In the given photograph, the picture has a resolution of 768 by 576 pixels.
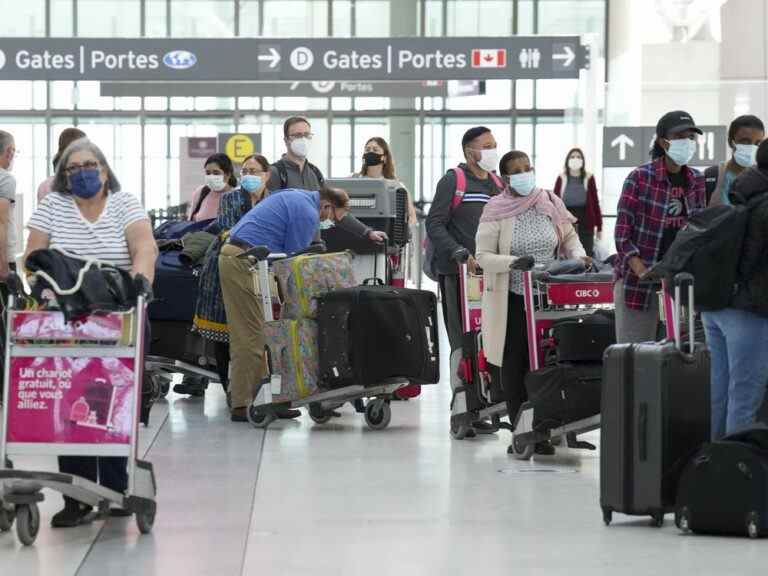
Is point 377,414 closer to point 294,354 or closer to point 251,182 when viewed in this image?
point 294,354

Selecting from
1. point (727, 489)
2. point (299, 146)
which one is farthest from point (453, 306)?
point (727, 489)

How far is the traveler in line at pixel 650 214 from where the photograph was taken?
7891mm

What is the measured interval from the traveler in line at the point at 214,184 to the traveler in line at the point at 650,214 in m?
4.91

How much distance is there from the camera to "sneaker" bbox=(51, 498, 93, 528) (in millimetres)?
6715

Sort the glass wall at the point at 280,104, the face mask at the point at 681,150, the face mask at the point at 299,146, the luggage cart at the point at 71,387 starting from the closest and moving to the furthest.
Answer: the luggage cart at the point at 71,387
the face mask at the point at 681,150
the face mask at the point at 299,146
the glass wall at the point at 280,104

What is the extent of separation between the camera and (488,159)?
32.1 ft

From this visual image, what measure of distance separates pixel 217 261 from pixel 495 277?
255 centimetres

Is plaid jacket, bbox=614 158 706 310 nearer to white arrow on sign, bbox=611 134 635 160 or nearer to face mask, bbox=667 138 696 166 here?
face mask, bbox=667 138 696 166

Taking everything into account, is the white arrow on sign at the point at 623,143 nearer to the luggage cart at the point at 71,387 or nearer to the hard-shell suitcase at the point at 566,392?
the hard-shell suitcase at the point at 566,392

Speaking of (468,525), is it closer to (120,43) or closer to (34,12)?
(120,43)

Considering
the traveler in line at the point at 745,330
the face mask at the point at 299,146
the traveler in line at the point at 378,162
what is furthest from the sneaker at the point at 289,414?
the traveler in line at the point at 745,330

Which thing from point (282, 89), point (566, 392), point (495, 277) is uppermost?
point (282, 89)

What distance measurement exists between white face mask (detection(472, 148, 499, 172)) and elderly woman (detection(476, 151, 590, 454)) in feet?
2.13

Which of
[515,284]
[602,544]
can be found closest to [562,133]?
[515,284]
